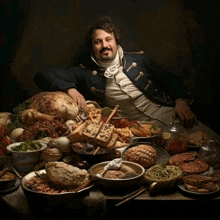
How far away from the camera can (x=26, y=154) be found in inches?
127

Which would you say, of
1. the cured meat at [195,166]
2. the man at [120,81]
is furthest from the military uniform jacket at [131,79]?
the cured meat at [195,166]

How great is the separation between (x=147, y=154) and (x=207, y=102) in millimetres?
1440

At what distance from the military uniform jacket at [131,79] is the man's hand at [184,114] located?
13cm

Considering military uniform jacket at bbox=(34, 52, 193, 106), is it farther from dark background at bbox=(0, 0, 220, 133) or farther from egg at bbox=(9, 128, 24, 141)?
egg at bbox=(9, 128, 24, 141)

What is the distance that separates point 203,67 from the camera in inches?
165

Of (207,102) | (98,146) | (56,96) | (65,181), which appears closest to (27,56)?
(56,96)

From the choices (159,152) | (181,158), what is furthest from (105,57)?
(181,158)

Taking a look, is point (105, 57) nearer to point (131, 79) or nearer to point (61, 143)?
point (131, 79)

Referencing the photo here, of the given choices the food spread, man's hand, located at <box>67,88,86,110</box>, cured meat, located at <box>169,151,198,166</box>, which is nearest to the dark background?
man's hand, located at <box>67,88,86,110</box>

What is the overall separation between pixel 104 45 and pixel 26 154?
1.84m

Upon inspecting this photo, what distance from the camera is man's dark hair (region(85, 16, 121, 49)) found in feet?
13.6

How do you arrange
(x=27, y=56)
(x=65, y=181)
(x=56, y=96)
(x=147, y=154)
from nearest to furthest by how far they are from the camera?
(x=65, y=181)
(x=147, y=154)
(x=56, y=96)
(x=27, y=56)

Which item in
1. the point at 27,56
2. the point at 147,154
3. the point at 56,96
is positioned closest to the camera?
the point at 147,154

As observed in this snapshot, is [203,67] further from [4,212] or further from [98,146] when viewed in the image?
[4,212]
